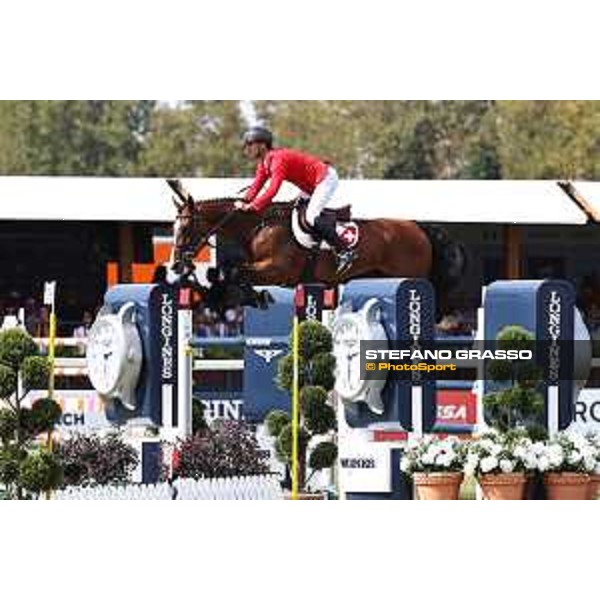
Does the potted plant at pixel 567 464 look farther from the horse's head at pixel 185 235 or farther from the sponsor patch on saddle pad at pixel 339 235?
the horse's head at pixel 185 235

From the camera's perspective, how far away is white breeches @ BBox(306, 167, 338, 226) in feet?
34.2

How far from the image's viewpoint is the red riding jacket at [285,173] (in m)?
10.4

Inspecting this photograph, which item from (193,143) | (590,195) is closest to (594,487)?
(590,195)

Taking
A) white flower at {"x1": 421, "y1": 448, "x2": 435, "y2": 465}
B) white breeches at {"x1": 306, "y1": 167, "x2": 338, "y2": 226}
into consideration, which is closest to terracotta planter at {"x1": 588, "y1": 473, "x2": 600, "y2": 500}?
white flower at {"x1": 421, "y1": 448, "x2": 435, "y2": 465}

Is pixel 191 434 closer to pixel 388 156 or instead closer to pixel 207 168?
pixel 388 156

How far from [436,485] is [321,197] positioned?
1.52 m

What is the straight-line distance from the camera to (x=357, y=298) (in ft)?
33.8

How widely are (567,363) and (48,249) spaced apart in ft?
8.38

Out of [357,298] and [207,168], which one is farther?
[207,168]

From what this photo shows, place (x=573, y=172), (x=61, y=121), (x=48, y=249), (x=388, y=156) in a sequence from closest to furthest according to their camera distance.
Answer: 1. (x=48, y=249)
2. (x=573, y=172)
3. (x=388, y=156)
4. (x=61, y=121)

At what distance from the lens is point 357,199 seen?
10.5 m

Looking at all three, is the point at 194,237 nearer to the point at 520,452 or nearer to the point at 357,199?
the point at 357,199

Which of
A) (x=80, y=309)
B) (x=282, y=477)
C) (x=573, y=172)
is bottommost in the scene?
(x=282, y=477)

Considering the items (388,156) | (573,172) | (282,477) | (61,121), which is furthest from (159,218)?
(61,121)
